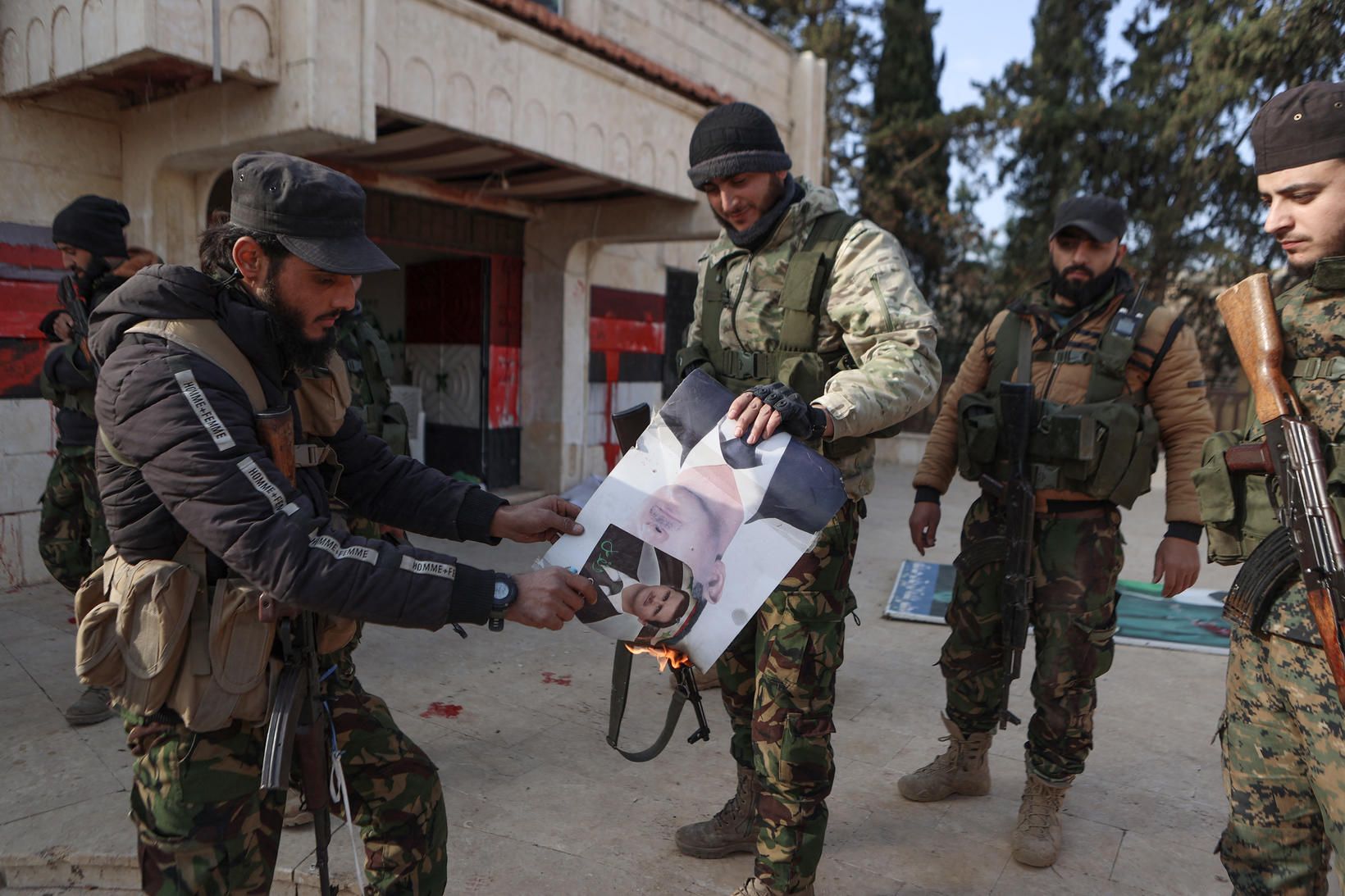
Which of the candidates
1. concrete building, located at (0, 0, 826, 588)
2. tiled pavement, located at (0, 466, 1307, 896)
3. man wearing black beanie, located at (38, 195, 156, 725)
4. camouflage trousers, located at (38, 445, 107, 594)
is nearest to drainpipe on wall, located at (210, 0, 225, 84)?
concrete building, located at (0, 0, 826, 588)

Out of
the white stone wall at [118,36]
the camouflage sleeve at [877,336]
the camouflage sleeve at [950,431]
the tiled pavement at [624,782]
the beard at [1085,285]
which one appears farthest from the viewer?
the white stone wall at [118,36]

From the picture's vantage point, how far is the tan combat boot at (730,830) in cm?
262

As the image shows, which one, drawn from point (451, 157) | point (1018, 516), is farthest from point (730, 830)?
point (451, 157)

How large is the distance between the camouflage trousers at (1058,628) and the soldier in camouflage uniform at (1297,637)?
29.5 inches

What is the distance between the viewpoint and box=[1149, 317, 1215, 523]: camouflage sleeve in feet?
9.09

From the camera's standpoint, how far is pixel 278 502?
1.54 metres

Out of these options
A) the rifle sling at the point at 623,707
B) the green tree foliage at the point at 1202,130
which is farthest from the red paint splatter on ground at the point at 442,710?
the green tree foliage at the point at 1202,130

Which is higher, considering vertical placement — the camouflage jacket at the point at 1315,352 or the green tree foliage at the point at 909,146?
the green tree foliage at the point at 909,146

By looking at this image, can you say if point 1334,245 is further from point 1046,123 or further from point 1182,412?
point 1046,123

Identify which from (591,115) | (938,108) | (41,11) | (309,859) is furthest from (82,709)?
(938,108)

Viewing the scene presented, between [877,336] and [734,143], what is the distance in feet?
1.98

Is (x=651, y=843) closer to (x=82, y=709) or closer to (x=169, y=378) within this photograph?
(x=169, y=378)

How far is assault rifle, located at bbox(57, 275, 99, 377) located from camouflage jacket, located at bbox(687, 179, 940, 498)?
2.55 meters

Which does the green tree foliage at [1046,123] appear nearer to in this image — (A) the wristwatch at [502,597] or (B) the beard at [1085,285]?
(B) the beard at [1085,285]
